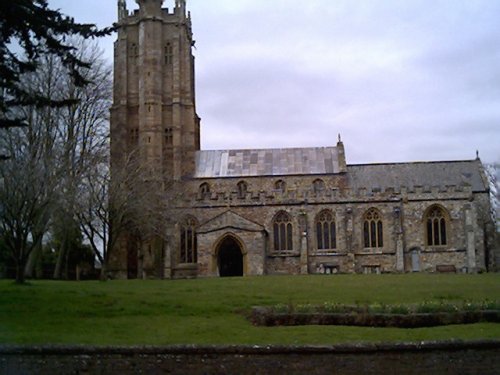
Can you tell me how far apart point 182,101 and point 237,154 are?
617 centimetres

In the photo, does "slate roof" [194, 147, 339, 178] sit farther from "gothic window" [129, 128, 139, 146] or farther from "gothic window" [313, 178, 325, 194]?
"gothic window" [129, 128, 139, 146]

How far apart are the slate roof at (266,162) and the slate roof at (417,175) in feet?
7.41

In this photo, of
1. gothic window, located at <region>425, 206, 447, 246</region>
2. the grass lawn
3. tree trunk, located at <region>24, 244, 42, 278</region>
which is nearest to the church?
gothic window, located at <region>425, 206, 447, 246</region>

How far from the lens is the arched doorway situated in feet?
169

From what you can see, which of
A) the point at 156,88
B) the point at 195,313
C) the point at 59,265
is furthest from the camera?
the point at 156,88

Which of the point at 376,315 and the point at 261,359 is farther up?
the point at 376,315

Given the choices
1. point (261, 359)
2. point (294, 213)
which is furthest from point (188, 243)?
point (261, 359)

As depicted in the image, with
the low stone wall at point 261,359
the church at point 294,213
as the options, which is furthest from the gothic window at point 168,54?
the low stone wall at point 261,359

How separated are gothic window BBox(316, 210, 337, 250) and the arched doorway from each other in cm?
571

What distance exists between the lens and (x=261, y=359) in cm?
1611

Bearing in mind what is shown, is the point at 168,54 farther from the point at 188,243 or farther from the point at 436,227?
the point at 436,227

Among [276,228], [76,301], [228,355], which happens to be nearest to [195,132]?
[276,228]

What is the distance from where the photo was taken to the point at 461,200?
51.5 meters

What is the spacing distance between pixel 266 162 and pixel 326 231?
9301 millimetres
